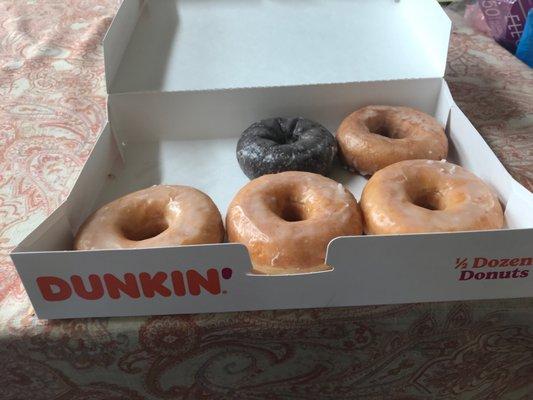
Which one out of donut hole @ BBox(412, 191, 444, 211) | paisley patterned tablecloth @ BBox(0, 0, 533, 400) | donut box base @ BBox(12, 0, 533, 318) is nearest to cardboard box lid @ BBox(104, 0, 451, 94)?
donut box base @ BBox(12, 0, 533, 318)

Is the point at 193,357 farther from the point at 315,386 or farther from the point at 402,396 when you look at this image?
the point at 402,396

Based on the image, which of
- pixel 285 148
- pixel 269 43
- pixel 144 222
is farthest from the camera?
pixel 269 43

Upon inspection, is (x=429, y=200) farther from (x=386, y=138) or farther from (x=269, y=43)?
(x=269, y=43)

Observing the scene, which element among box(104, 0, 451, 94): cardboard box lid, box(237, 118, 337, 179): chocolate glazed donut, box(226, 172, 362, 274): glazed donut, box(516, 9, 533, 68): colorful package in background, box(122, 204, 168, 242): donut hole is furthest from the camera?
box(516, 9, 533, 68): colorful package in background

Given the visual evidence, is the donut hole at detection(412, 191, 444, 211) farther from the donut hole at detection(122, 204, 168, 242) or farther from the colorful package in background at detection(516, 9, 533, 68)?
the colorful package in background at detection(516, 9, 533, 68)

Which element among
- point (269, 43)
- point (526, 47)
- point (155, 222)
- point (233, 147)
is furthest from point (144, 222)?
point (526, 47)

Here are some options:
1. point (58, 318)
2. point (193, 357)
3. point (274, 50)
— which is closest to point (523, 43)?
point (274, 50)
